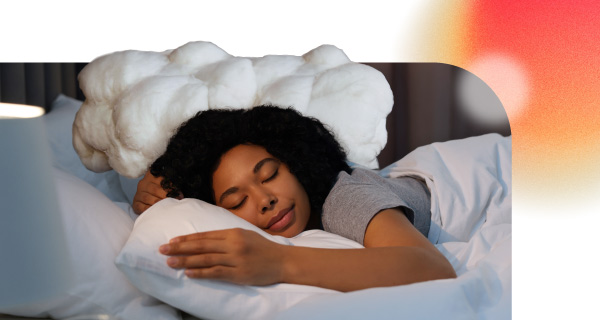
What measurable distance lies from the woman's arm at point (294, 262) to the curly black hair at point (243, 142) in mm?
319

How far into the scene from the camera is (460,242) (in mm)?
1134

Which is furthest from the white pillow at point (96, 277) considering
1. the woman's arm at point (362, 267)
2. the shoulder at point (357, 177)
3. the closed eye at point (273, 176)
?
the shoulder at point (357, 177)

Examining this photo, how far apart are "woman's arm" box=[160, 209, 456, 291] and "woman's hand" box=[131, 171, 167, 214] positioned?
423mm

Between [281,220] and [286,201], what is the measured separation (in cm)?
3

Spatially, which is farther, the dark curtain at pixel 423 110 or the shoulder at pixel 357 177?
the dark curtain at pixel 423 110

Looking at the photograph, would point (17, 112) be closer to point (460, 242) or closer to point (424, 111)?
point (460, 242)

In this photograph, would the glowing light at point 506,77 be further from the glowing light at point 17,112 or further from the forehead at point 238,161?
the glowing light at point 17,112

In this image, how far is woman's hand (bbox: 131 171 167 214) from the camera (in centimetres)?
125

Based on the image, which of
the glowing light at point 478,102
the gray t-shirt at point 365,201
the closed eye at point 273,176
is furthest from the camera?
the glowing light at point 478,102

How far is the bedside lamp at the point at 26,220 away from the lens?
0.58 meters

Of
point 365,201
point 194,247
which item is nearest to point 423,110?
point 365,201

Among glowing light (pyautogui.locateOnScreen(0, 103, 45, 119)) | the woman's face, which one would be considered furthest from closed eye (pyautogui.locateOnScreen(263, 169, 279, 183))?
glowing light (pyautogui.locateOnScreen(0, 103, 45, 119))

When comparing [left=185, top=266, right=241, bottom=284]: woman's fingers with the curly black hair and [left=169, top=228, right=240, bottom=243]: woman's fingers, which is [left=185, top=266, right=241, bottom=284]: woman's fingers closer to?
[left=169, top=228, right=240, bottom=243]: woman's fingers

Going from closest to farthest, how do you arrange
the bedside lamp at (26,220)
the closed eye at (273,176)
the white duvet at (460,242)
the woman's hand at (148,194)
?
the bedside lamp at (26,220) < the white duvet at (460,242) < the closed eye at (273,176) < the woman's hand at (148,194)
